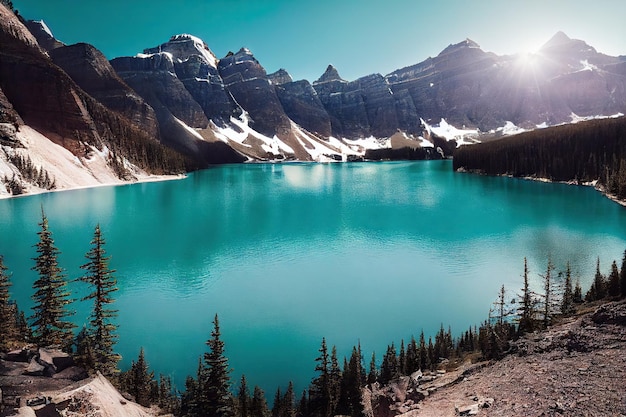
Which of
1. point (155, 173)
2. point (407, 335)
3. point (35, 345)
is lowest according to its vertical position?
point (407, 335)

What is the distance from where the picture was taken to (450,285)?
28.4 metres

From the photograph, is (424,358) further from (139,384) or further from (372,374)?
(139,384)

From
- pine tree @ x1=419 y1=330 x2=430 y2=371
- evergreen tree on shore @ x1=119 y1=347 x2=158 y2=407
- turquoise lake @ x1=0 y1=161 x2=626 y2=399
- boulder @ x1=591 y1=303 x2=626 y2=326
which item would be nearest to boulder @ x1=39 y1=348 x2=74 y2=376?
evergreen tree on shore @ x1=119 y1=347 x2=158 y2=407

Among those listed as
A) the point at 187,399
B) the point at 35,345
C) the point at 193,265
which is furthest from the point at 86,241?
the point at 187,399

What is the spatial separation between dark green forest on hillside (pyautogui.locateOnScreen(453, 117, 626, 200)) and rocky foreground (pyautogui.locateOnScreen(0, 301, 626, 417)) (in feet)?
249

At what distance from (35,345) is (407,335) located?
17.0m

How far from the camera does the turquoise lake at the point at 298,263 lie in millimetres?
21002

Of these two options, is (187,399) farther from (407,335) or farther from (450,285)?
(450,285)

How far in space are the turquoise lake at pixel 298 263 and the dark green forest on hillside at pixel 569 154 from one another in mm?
34231

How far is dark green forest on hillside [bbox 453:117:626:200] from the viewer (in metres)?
93.3

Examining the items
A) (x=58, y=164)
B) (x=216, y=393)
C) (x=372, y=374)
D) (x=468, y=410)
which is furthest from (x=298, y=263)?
(x=58, y=164)

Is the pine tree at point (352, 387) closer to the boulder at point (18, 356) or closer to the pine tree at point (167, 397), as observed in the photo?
the pine tree at point (167, 397)

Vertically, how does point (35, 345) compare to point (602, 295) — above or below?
above

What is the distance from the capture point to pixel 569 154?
105 meters
